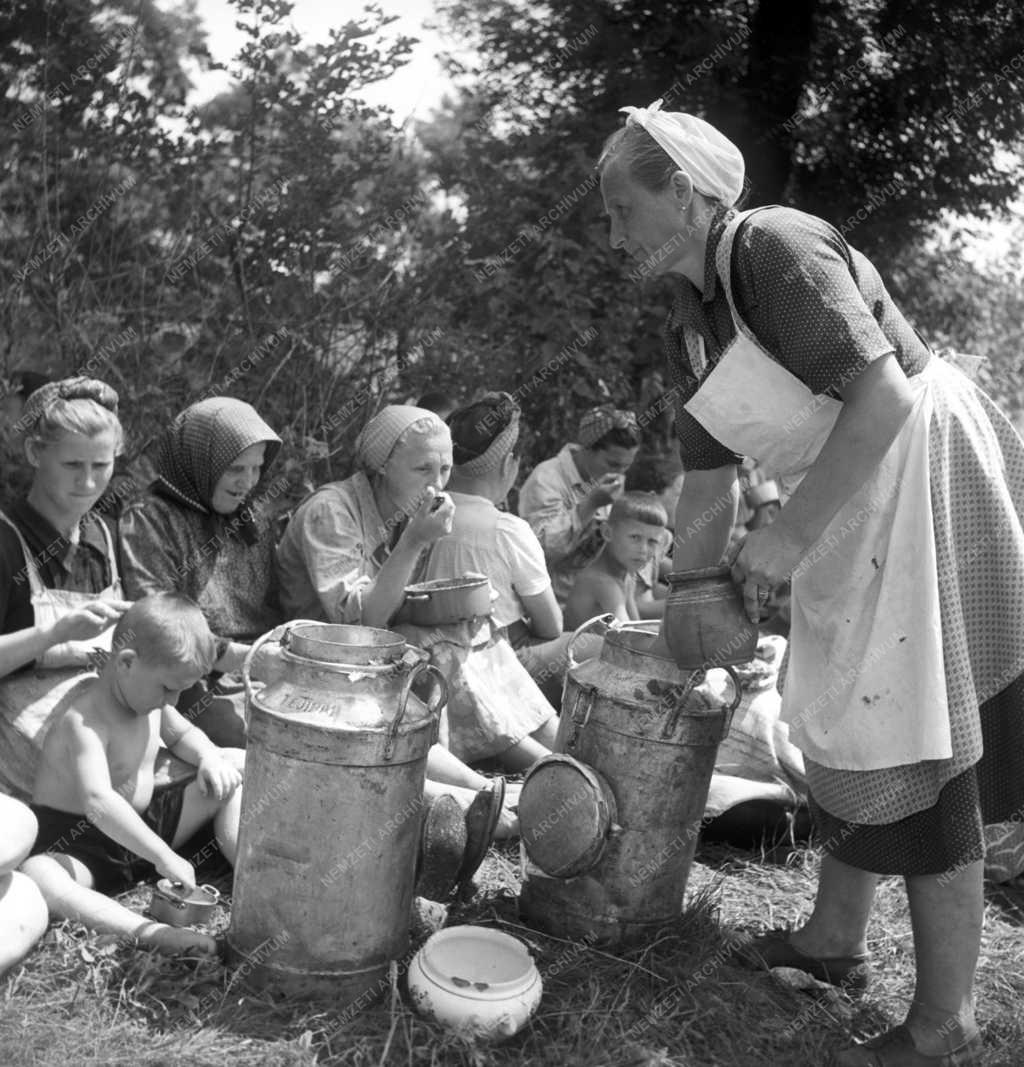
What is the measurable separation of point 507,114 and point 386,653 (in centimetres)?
692

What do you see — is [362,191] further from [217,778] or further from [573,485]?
[217,778]

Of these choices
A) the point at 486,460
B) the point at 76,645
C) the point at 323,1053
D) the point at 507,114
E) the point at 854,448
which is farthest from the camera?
the point at 507,114

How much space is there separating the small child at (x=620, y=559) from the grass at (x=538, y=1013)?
2.05 metres

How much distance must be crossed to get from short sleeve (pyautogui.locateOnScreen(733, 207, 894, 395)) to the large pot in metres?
1.84

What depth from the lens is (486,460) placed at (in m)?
5.17

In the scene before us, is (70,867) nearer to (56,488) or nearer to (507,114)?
(56,488)

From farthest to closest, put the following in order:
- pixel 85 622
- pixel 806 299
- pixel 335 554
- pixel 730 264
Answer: pixel 335 554, pixel 85 622, pixel 730 264, pixel 806 299

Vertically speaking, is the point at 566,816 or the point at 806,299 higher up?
the point at 806,299

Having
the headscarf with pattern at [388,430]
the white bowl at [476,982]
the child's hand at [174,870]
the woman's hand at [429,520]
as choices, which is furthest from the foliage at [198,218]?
the white bowl at [476,982]

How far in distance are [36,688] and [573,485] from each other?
140 inches

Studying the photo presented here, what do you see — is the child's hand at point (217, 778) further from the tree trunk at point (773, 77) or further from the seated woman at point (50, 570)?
the tree trunk at point (773, 77)

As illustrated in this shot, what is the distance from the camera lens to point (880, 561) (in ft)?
9.12

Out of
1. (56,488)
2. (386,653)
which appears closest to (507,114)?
(56,488)

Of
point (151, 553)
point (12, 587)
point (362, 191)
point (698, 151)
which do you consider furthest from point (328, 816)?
point (362, 191)
